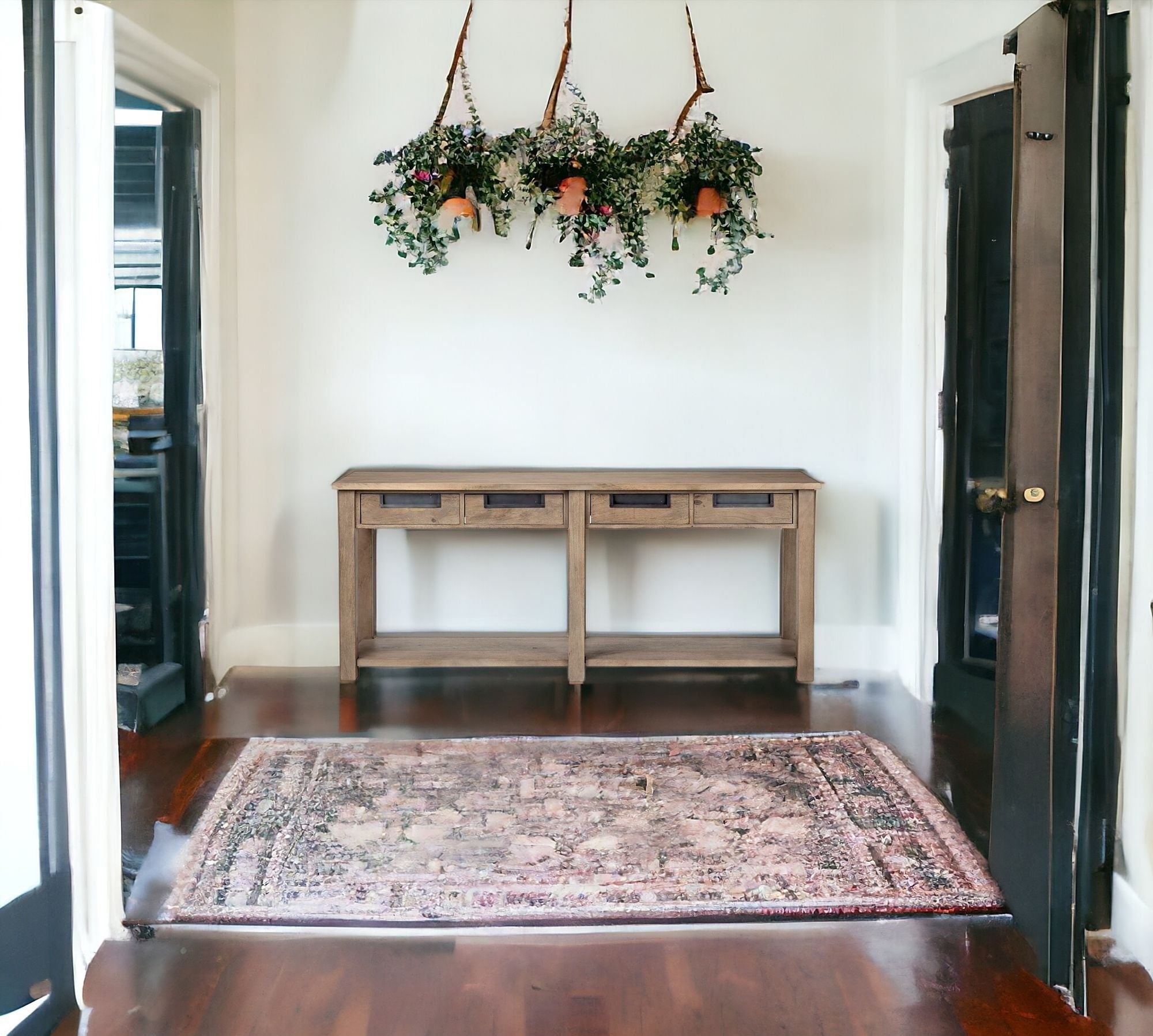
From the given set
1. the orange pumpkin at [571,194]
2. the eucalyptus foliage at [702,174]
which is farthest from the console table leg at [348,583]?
the eucalyptus foliage at [702,174]

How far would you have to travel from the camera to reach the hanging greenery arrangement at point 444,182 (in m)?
4.16

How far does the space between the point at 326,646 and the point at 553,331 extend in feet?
5.33

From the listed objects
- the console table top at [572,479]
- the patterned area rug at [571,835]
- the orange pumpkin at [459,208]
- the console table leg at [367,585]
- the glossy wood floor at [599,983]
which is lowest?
the glossy wood floor at [599,983]

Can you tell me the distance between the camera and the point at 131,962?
225 cm

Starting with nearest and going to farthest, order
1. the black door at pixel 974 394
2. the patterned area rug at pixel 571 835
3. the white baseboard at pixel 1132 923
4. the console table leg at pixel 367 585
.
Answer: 1. the white baseboard at pixel 1132 923
2. the patterned area rug at pixel 571 835
3. the black door at pixel 974 394
4. the console table leg at pixel 367 585

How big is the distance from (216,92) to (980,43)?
2.74m

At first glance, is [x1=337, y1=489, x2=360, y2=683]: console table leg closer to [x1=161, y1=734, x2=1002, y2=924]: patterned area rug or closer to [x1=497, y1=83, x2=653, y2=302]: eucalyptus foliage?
[x1=161, y1=734, x2=1002, y2=924]: patterned area rug

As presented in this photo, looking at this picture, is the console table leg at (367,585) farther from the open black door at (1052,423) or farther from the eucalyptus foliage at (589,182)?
the open black door at (1052,423)

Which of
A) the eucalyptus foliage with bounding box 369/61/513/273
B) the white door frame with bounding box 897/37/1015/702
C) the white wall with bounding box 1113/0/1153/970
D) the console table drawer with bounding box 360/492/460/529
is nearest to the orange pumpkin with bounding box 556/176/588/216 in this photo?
the eucalyptus foliage with bounding box 369/61/513/273

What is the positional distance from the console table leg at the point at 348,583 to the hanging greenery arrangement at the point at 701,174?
1577mm

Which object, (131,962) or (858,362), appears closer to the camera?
(131,962)

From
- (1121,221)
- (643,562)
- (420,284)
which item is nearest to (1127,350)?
(1121,221)

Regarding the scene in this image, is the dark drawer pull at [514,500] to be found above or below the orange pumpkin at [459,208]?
below

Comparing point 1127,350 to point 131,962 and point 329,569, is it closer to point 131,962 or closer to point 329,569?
point 131,962
